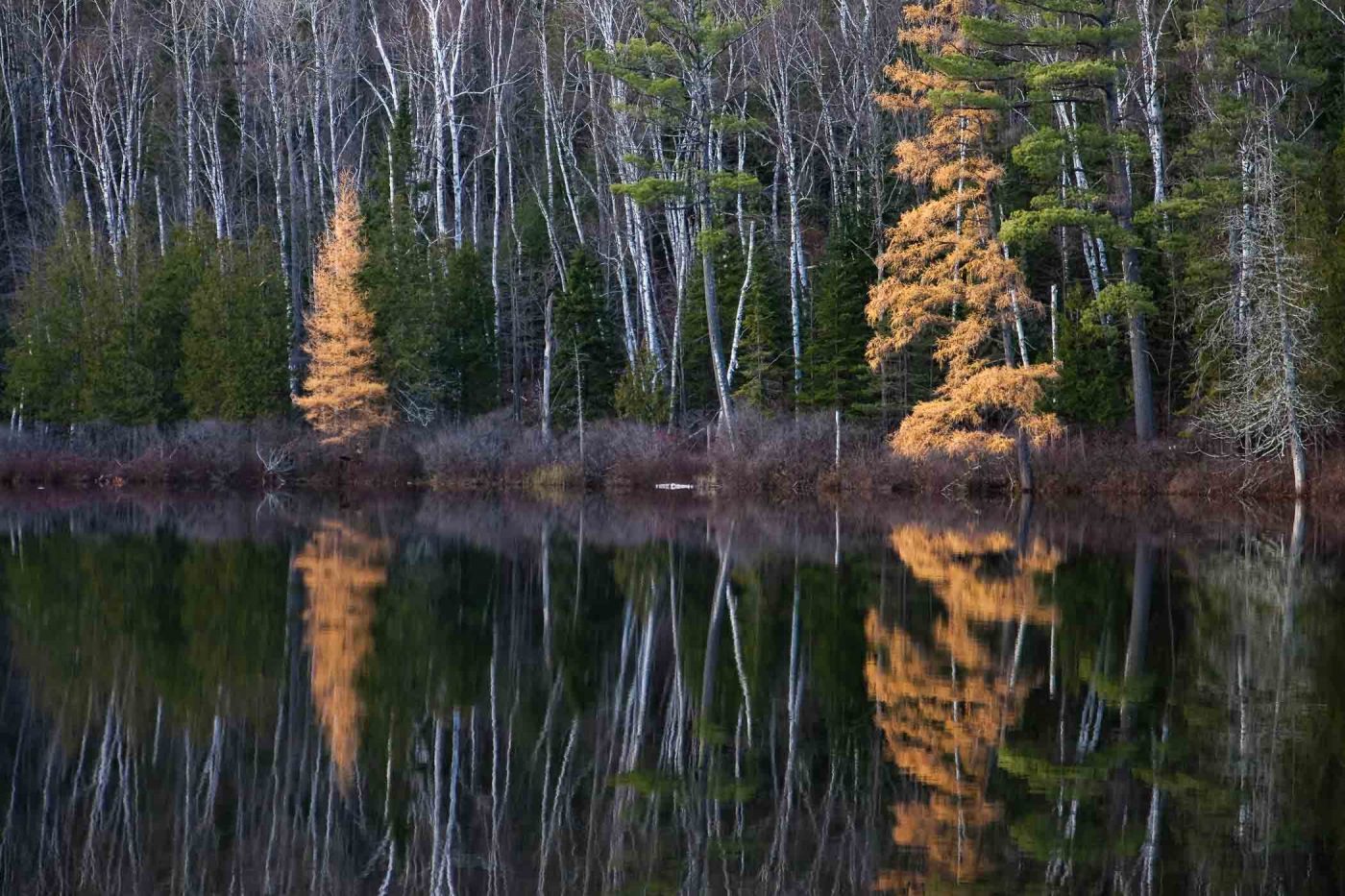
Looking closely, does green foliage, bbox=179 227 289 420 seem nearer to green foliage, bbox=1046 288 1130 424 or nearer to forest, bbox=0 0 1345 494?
forest, bbox=0 0 1345 494

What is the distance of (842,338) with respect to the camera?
3684 centimetres

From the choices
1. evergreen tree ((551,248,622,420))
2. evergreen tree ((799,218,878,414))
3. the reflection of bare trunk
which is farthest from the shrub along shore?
the reflection of bare trunk

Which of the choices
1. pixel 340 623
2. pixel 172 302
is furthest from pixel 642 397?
pixel 340 623

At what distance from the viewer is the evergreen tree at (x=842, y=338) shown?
36.7 metres

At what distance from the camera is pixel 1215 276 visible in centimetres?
3164

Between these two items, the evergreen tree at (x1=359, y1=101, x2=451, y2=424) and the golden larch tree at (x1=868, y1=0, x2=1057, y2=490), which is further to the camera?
the evergreen tree at (x1=359, y1=101, x2=451, y2=424)

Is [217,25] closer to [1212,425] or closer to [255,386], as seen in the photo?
[255,386]

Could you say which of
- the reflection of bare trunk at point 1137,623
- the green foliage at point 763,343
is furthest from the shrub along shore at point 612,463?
the reflection of bare trunk at point 1137,623

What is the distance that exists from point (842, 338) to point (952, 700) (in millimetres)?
26523

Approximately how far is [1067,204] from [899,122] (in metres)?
10.6

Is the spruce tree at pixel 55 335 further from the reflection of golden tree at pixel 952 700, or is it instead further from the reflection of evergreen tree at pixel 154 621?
the reflection of golden tree at pixel 952 700

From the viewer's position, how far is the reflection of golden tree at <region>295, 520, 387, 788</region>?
33.9ft

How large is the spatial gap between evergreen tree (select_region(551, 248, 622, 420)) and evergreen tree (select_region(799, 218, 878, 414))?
638cm

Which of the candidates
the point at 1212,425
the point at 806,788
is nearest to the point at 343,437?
the point at 1212,425
